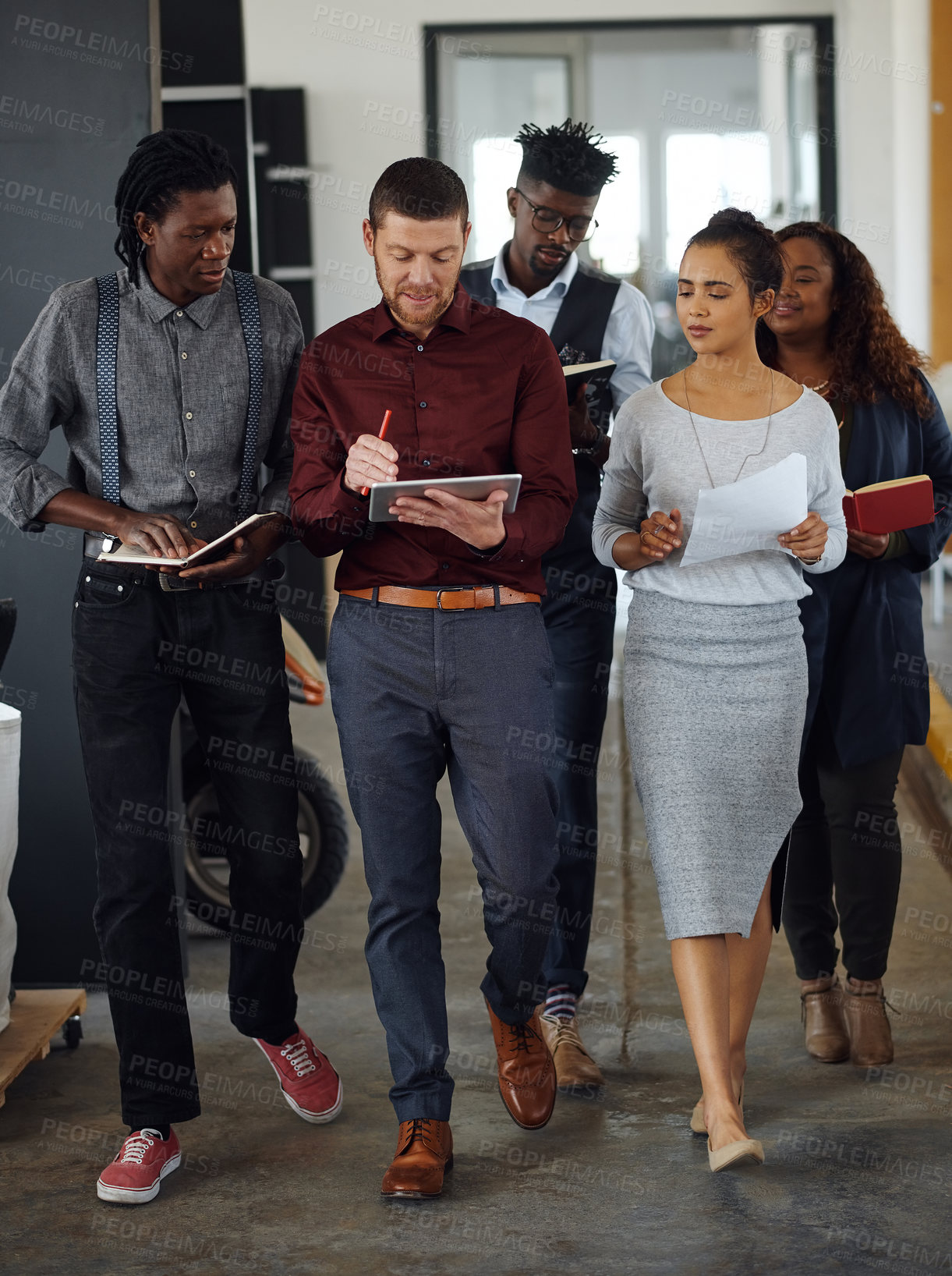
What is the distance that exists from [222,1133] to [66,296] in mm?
1602

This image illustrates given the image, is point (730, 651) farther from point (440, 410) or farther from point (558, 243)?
point (558, 243)

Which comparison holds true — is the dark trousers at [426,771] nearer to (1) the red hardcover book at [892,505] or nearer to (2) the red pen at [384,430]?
(2) the red pen at [384,430]

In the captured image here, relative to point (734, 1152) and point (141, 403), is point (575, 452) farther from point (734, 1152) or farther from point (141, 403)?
point (734, 1152)

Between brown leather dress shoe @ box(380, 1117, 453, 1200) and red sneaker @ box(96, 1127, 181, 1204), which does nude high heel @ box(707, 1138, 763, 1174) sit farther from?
red sneaker @ box(96, 1127, 181, 1204)

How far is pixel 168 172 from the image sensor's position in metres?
2.45

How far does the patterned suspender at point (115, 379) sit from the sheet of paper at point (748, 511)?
2.68 feet

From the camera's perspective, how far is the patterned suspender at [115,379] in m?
2.49

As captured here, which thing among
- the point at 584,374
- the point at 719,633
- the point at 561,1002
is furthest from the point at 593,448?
the point at 561,1002

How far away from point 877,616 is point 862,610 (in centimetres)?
3

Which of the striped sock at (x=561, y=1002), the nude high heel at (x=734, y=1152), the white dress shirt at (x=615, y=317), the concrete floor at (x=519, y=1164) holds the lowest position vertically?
the concrete floor at (x=519, y=1164)

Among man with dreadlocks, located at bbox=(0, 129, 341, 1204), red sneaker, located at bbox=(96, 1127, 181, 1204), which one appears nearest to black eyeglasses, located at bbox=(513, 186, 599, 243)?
man with dreadlocks, located at bbox=(0, 129, 341, 1204)

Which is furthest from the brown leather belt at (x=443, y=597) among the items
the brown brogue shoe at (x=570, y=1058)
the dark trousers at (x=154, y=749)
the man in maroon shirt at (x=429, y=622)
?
the brown brogue shoe at (x=570, y=1058)

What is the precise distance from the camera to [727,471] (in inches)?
98.0

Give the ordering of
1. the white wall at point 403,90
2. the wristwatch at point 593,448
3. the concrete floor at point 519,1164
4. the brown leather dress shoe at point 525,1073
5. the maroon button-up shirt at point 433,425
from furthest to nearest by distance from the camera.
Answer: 1. the white wall at point 403,90
2. the wristwatch at point 593,448
3. the brown leather dress shoe at point 525,1073
4. the maroon button-up shirt at point 433,425
5. the concrete floor at point 519,1164
